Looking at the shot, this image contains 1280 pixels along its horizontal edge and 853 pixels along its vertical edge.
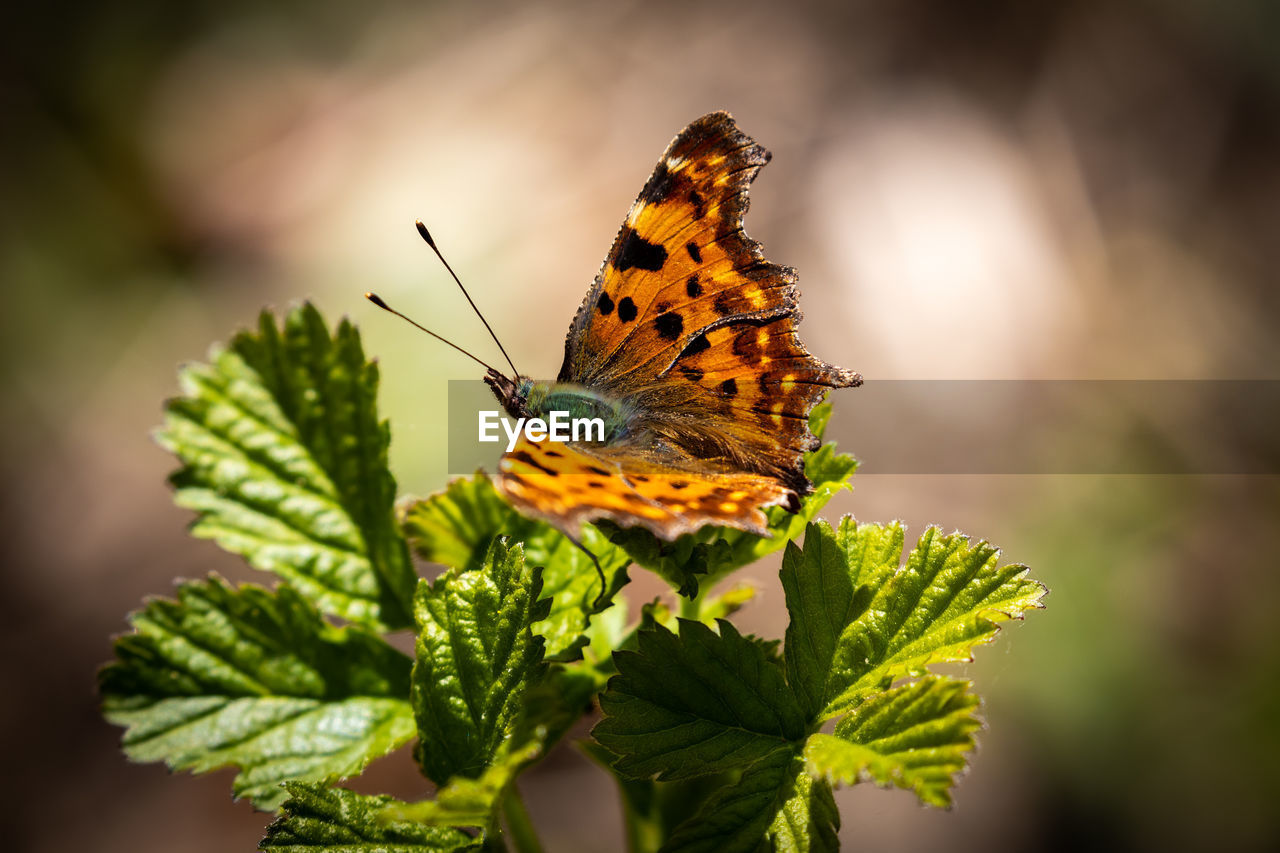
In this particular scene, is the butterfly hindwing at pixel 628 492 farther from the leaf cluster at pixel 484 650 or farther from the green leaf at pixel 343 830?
the green leaf at pixel 343 830

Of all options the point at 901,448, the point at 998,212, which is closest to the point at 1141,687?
the point at 901,448

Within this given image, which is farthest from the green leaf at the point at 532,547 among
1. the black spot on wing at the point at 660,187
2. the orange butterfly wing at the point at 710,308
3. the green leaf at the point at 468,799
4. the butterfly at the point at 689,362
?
the black spot on wing at the point at 660,187

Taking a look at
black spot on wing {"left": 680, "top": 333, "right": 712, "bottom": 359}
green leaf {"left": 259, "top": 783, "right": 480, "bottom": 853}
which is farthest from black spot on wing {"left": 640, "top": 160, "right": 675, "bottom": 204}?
green leaf {"left": 259, "top": 783, "right": 480, "bottom": 853}

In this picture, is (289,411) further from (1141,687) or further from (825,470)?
(1141,687)

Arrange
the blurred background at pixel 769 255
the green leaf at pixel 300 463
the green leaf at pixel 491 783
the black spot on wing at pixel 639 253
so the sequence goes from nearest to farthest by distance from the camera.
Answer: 1. the green leaf at pixel 491 783
2. the green leaf at pixel 300 463
3. the black spot on wing at pixel 639 253
4. the blurred background at pixel 769 255

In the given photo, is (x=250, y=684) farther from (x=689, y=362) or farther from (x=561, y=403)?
(x=689, y=362)

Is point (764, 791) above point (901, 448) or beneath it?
beneath
